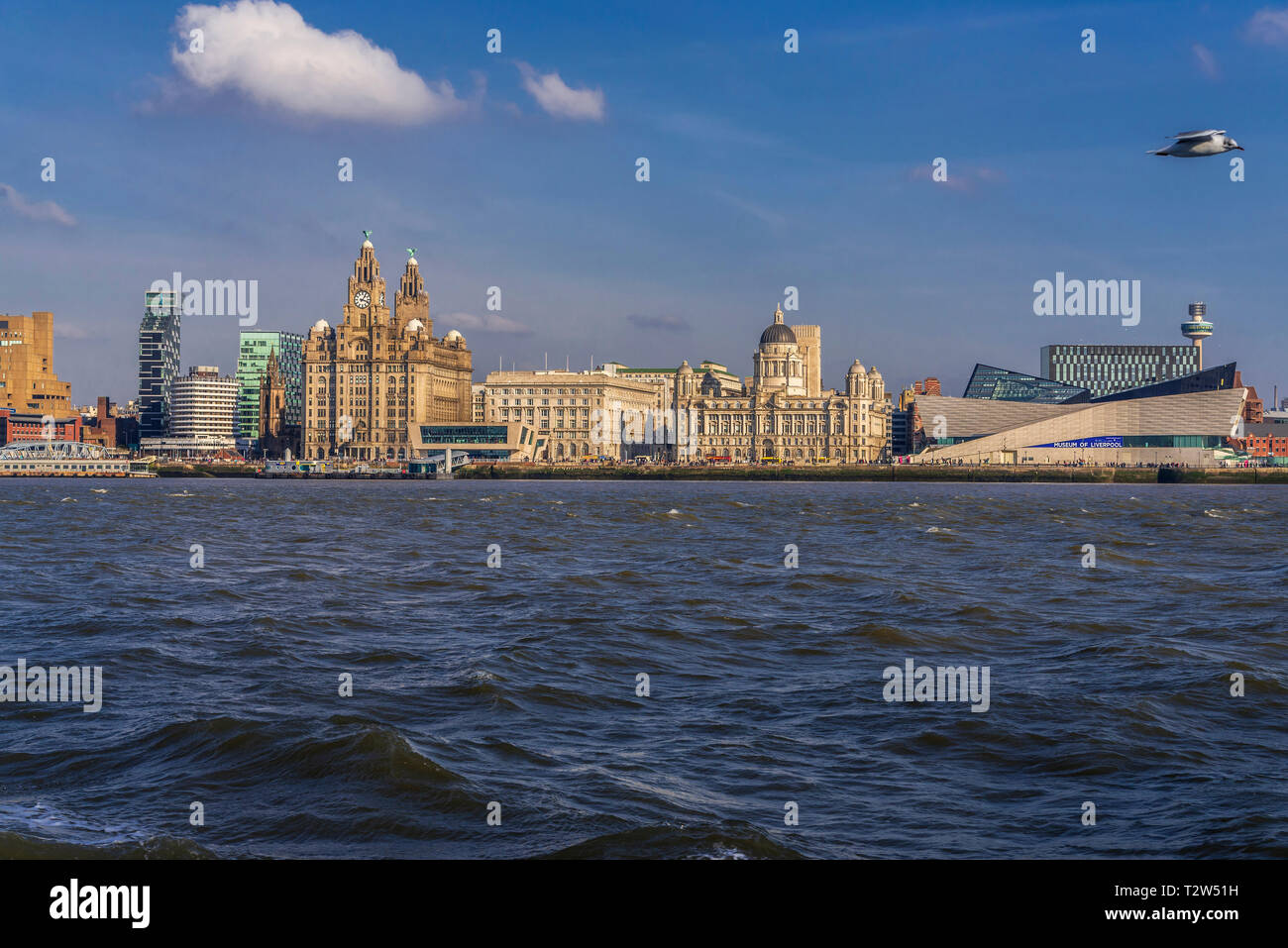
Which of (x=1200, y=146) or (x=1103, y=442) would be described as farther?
(x=1103, y=442)

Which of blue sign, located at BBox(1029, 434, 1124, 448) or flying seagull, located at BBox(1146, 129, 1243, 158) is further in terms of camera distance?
blue sign, located at BBox(1029, 434, 1124, 448)

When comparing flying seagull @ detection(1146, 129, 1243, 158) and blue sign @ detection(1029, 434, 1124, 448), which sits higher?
flying seagull @ detection(1146, 129, 1243, 158)

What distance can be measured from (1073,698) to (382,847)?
10753 millimetres

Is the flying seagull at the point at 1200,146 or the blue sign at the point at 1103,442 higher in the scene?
the flying seagull at the point at 1200,146

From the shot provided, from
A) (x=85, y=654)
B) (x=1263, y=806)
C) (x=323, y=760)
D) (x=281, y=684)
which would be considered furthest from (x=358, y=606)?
(x=1263, y=806)

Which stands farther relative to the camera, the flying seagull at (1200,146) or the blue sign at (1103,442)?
the blue sign at (1103,442)

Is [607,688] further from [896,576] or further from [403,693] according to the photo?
[896,576]
